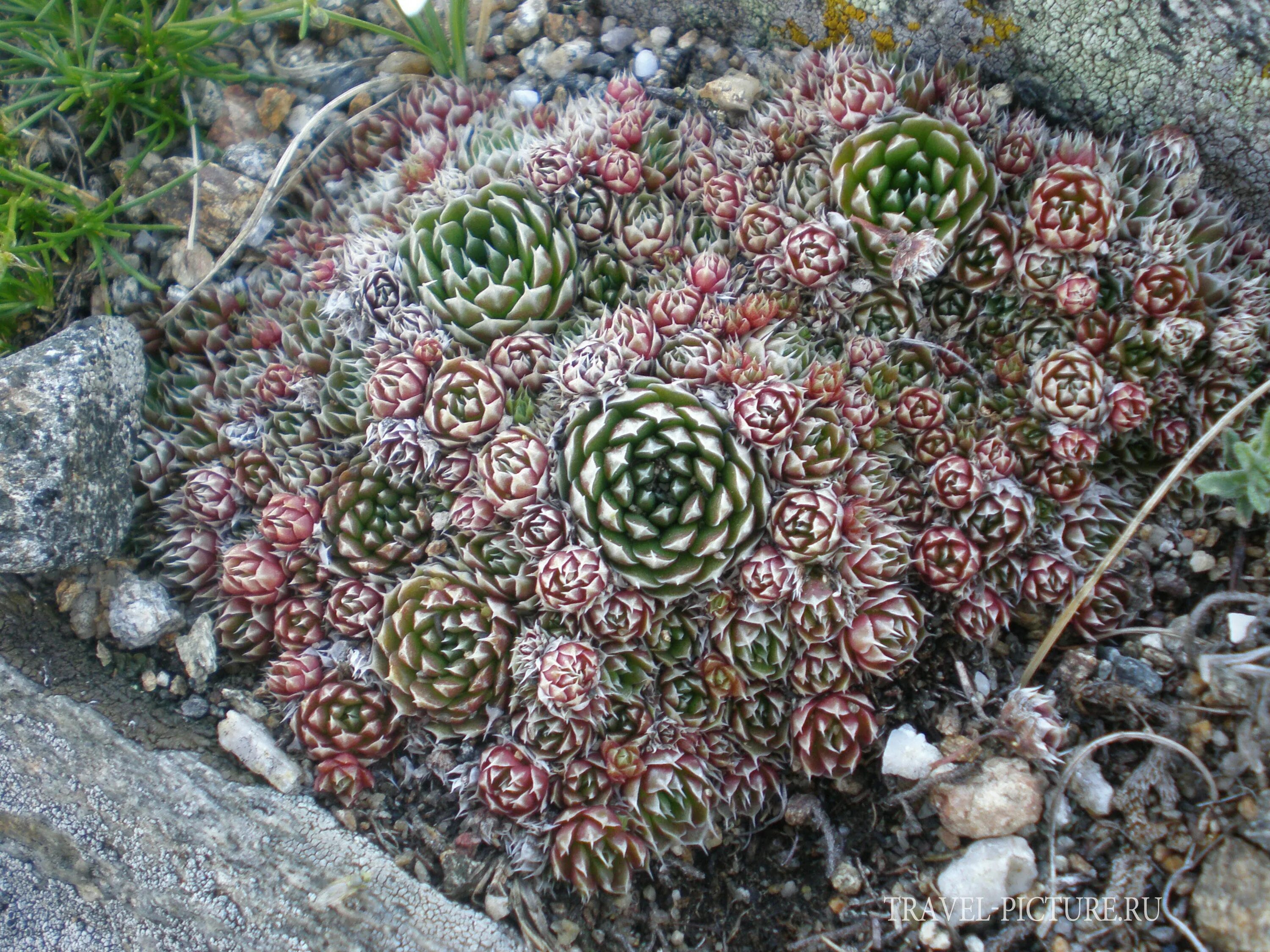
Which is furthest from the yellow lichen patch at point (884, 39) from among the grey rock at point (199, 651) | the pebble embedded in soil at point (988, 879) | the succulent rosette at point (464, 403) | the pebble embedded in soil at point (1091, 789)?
the grey rock at point (199, 651)

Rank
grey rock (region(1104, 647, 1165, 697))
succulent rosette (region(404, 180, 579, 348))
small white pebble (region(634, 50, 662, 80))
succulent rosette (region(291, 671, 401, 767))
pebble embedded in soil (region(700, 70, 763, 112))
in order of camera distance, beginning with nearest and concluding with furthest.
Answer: grey rock (region(1104, 647, 1165, 697))
succulent rosette (region(291, 671, 401, 767))
succulent rosette (region(404, 180, 579, 348))
pebble embedded in soil (region(700, 70, 763, 112))
small white pebble (region(634, 50, 662, 80))

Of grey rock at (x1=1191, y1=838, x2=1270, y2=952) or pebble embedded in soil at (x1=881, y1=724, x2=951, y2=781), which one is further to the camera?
pebble embedded in soil at (x1=881, y1=724, x2=951, y2=781)

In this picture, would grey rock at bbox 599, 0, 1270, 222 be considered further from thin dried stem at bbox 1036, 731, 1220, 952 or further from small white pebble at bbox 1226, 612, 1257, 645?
thin dried stem at bbox 1036, 731, 1220, 952

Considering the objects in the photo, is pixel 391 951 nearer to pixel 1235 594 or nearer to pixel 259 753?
pixel 259 753

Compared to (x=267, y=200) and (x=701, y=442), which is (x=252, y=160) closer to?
(x=267, y=200)

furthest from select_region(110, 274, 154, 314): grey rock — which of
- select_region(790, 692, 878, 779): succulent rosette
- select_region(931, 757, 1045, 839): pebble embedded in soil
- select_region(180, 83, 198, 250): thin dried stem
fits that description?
select_region(931, 757, 1045, 839): pebble embedded in soil

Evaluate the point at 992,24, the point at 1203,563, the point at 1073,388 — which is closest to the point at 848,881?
the point at 1203,563

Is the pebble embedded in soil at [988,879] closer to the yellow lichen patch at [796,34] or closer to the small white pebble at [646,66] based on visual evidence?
the yellow lichen patch at [796,34]
